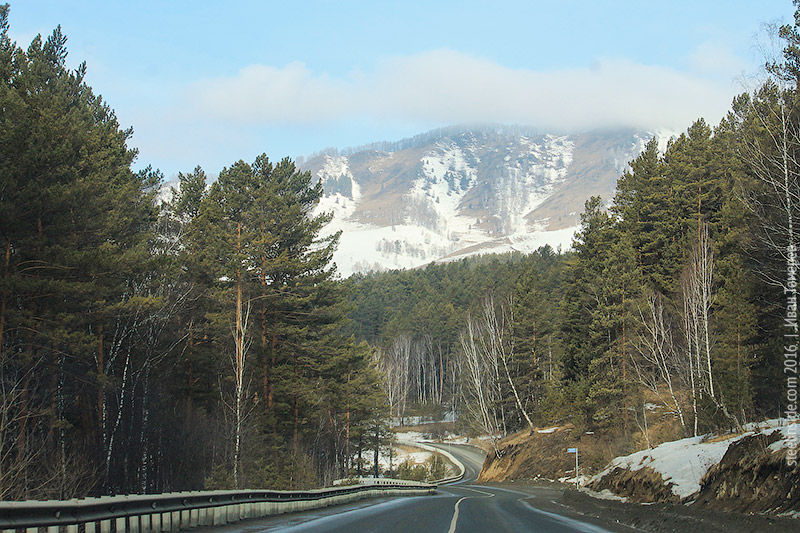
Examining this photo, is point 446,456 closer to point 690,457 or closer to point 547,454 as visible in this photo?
point 547,454

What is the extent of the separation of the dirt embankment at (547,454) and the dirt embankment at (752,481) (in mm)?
26124

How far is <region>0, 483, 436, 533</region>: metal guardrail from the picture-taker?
8.30 m

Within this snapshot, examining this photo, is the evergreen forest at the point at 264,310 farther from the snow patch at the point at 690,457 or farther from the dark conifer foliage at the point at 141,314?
the snow patch at the point at 690,457

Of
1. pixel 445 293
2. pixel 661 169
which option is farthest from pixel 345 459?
pixel 445 293

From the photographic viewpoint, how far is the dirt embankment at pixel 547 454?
152 feet

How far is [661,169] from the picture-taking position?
5606 centimetres

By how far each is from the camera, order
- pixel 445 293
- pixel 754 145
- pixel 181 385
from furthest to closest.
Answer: pixel 445 293, pixel 181 385, pixel 754 145

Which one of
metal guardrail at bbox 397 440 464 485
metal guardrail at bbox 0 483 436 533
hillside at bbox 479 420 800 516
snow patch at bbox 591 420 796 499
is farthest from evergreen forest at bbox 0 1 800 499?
metal guardrail at bbox 397 440 464 485

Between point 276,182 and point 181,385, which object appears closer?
point 181,385

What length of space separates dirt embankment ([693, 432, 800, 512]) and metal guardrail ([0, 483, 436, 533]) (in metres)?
10.5

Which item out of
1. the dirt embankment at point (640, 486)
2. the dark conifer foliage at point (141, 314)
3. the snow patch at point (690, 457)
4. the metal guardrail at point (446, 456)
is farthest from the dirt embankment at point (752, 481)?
the metal guardrail at point (446, 456)

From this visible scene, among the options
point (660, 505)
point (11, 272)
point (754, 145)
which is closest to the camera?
point (660, 505)

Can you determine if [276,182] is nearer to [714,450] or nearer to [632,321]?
[632,321]

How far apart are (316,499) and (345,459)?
131 feet
